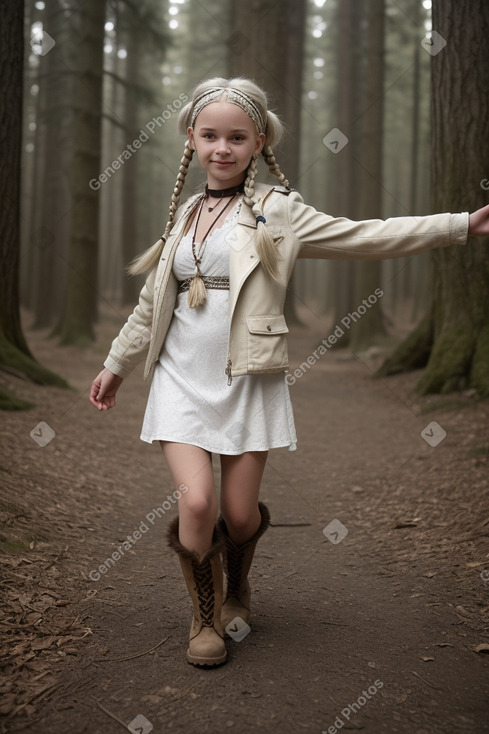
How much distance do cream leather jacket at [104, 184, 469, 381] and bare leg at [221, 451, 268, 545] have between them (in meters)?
0.40

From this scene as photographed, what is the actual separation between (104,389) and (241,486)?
32.3 inches

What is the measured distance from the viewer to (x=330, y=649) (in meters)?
3.11

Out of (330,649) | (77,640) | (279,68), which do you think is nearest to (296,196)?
(330,649)

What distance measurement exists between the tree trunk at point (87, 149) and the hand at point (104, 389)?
10.7 m

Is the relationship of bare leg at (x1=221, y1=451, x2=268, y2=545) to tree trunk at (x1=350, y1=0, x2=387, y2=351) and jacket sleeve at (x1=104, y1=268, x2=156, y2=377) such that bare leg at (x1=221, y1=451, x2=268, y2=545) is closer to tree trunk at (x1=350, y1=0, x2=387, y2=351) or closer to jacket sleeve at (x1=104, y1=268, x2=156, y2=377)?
jacket sleeve at (x1=104, y1=268, x2=156, y2=377)

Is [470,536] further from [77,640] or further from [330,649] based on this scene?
[77,640]

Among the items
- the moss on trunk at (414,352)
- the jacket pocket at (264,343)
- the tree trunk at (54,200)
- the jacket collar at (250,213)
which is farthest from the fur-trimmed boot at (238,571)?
the tree trunk at (54,200)

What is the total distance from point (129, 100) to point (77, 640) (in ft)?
71.8

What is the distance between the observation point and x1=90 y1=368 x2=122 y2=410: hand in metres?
3.25

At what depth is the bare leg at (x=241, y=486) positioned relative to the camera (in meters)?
3.03

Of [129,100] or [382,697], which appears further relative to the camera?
[129,100]

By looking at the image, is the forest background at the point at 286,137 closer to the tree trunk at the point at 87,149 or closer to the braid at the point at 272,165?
the tree trunk at the point at 87,149

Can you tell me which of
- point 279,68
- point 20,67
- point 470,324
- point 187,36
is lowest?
point 470,324

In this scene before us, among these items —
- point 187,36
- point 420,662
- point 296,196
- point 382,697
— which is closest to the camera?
point 382,697
